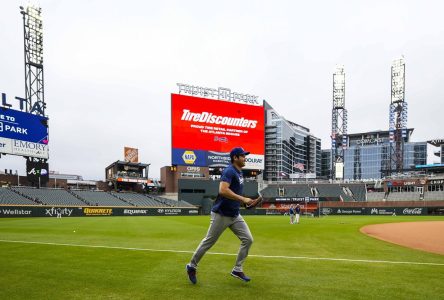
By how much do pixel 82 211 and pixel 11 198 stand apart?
7.54 meters

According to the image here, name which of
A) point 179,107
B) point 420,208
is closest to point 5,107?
point 179,107

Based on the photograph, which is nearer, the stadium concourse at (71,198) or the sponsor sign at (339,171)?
the stadium concourse at (71,198)

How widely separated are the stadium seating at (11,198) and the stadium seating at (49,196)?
1.16 metres

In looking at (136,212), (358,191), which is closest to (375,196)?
(358,191)

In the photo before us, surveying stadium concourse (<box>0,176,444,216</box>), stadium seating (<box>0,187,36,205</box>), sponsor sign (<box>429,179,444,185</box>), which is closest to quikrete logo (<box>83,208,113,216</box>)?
stadium concourse (<box>0,176,444,216</box>)

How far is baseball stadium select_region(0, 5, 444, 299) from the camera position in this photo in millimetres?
5582

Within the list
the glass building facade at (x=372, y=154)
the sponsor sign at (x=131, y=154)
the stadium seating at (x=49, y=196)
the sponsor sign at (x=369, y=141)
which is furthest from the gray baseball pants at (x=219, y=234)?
the sponsor sign at (x=369, y=141)

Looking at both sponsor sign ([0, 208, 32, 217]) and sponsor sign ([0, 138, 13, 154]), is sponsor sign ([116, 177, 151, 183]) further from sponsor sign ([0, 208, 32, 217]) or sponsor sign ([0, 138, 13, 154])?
sponsor sign ([0, 208, 32, 217])

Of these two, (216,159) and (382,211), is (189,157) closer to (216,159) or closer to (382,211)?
(216,159)

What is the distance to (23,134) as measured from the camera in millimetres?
41094

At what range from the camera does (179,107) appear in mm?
55406

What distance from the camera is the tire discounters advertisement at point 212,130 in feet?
182

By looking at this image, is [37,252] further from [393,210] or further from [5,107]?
[393,210]

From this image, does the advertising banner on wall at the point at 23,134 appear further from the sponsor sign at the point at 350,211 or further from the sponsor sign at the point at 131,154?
the sponsor sign at the point at 350,211
